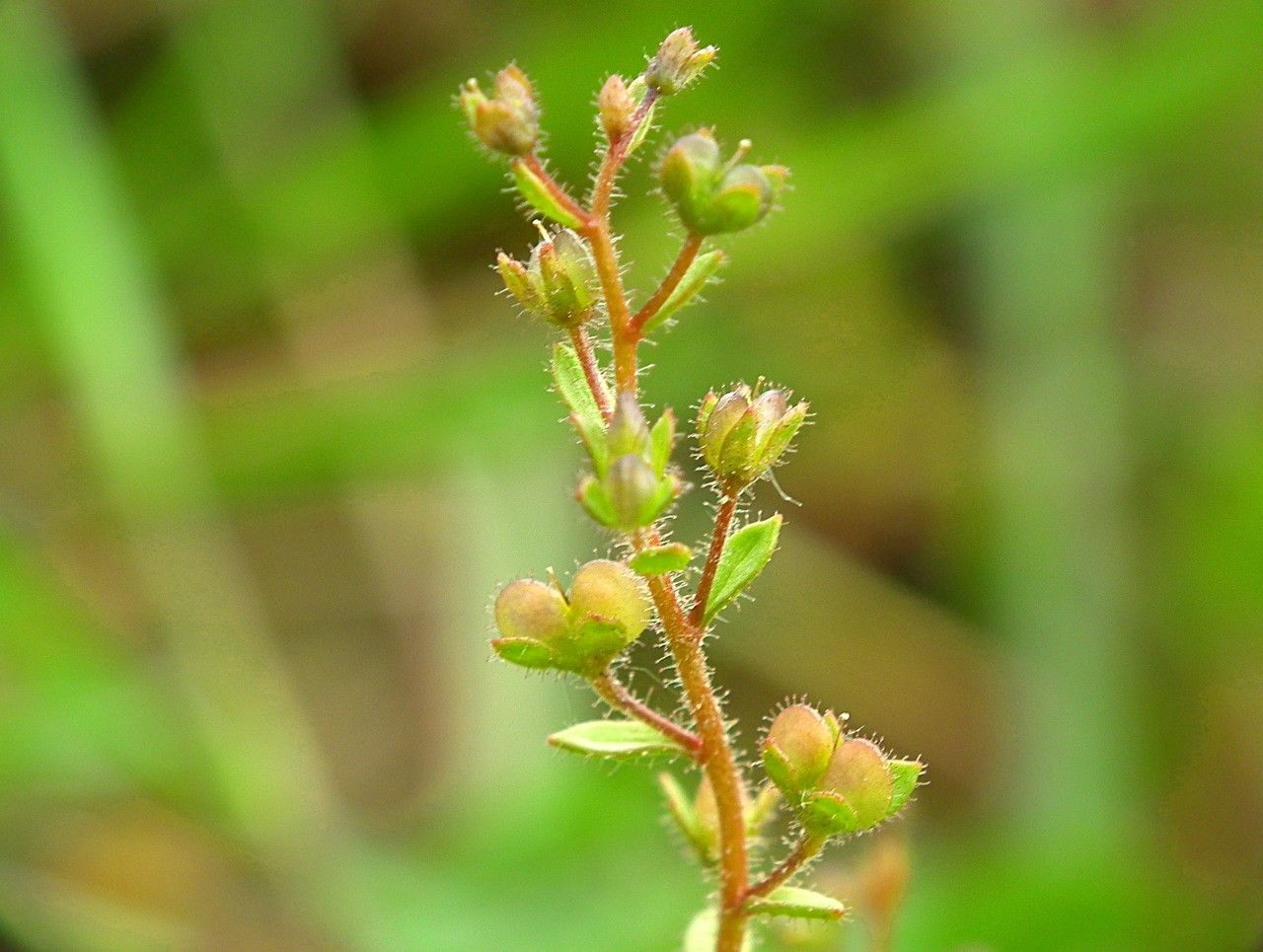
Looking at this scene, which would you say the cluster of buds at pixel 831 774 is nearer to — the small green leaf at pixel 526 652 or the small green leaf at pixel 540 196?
the small green leaf at pixel 526 652

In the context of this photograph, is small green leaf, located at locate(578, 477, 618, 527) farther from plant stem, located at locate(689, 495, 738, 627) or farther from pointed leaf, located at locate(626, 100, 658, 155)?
pointed leaf, located at locate(626, 100, 658, 155)

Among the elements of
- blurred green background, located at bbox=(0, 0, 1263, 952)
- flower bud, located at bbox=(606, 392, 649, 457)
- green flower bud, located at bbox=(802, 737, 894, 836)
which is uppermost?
blurred green background, located at bbox=(0, 0, 1263, 952)

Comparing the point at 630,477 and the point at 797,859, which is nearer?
the point at 630,477

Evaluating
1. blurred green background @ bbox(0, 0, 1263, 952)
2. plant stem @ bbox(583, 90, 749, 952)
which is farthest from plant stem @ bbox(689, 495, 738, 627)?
blurred green background @ bbox(0, 0, 1263, 952)

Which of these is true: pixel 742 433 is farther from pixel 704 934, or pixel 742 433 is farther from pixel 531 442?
pixel 531 442

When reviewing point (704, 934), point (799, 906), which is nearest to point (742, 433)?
point (799, 906)

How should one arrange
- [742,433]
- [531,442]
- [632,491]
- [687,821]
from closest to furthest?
[632,491], [742,433], [687,821], [531,442]

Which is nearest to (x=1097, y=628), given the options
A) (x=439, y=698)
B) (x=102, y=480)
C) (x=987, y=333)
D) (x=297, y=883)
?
(x=987, y=333)
